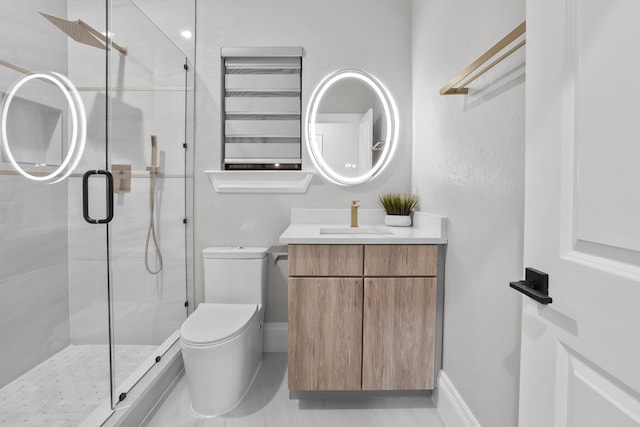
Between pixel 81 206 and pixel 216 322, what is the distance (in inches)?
33.0

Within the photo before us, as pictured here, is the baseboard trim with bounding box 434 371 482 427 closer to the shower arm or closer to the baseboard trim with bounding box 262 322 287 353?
the baseboard trim with bounding box 262 322 287 353

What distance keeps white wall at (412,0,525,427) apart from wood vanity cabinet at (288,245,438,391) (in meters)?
0.15

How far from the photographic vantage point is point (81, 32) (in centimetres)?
123

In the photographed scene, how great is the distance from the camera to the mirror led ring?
96 centimetres

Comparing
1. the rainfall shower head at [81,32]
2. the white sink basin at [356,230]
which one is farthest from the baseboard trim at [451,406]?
the rainfall shower head at [81,32]

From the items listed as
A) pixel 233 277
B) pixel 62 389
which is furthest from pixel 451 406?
pixel 62 389

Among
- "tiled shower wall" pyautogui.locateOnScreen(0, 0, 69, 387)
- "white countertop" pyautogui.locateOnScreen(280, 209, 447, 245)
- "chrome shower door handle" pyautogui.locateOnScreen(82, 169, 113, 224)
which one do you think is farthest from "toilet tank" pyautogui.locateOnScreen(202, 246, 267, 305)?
"tiled shower wall" pyautogui.locateOnScreen(0, 0, 69, 387)

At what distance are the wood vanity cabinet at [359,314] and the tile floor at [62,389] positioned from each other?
2.76ft

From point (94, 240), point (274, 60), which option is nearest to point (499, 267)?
point (94, 240)

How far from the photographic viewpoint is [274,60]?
7.15 ft

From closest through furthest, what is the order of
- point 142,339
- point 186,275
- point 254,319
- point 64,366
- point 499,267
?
point 499,267 < point 64,366 < point 142,339 < point 254,319 < point 186,275

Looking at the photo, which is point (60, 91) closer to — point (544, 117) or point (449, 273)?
point (544, 117)

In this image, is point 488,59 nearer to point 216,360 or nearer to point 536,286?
point 536,286

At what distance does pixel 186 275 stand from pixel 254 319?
66cm
